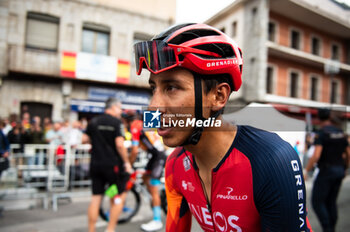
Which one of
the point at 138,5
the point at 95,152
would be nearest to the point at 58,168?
the point at 95,152

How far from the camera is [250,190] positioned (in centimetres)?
113

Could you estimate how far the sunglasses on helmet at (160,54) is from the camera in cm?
103

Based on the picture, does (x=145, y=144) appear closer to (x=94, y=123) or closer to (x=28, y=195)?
(x=94, y=123)

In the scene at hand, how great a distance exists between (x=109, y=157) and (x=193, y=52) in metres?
3.40

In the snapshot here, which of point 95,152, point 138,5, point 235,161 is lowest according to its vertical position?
point 95,152

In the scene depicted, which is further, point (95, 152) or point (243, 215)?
point (95, 152)

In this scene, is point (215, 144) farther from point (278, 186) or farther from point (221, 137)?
point (278, 186)

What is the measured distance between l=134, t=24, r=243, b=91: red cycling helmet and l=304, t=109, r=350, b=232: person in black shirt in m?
3.55

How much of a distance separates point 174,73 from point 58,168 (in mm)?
5911

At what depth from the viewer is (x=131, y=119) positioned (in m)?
4.89

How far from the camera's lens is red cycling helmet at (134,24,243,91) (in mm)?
1033

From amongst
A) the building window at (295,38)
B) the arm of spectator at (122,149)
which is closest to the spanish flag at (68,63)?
the arm of spectator at (122,149)

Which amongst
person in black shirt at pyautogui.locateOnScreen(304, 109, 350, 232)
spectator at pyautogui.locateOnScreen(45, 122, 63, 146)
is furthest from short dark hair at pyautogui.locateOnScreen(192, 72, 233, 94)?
spectator at pyautogui.locateOnScreen(45, 122, 63, 146)

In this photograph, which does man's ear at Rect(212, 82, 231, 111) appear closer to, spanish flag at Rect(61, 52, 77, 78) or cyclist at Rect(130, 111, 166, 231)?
cyclist at Rect(130, 111, 166, 231)
